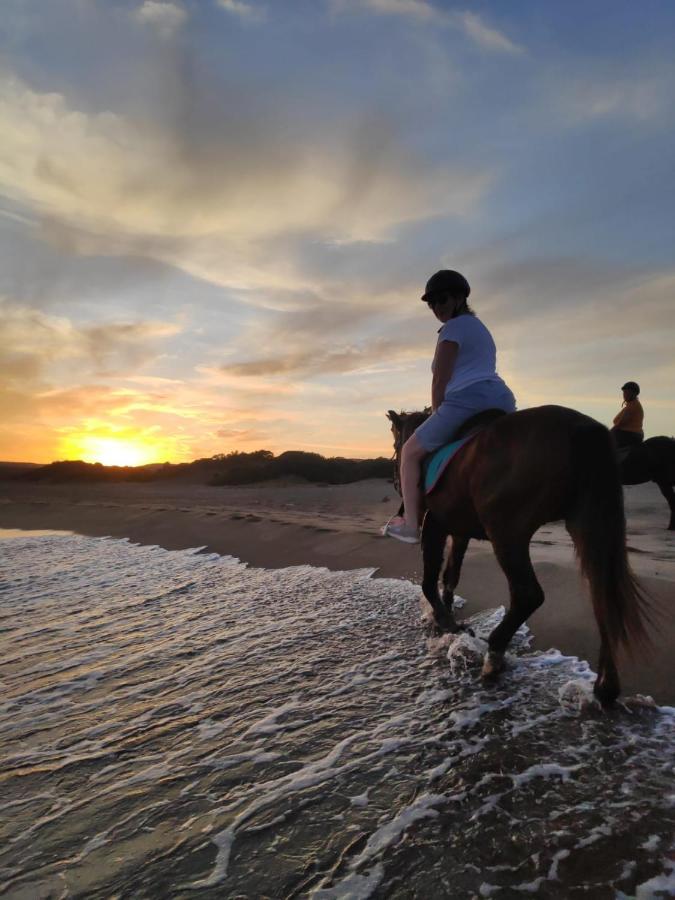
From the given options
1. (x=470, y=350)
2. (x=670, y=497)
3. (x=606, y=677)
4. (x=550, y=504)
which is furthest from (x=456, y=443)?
(x=670, y=497)

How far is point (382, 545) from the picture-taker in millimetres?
A: 8258

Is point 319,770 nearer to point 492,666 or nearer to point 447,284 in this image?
point 492,666

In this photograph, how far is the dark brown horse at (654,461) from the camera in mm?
10523

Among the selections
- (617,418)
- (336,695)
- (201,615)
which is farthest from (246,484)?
(336,695)

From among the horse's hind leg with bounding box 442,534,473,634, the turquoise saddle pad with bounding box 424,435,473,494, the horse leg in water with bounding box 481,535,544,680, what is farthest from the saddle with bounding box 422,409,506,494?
the horse's hind leg with bounding box 442,534,473,634

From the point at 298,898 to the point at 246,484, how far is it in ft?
89.1

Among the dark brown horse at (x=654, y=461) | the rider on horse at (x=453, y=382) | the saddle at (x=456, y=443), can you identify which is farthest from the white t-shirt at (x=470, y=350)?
the dark brown horse at (x=654, y=461)

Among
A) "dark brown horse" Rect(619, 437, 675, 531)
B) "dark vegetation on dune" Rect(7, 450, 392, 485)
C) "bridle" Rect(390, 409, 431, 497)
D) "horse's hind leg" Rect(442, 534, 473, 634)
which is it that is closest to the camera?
"horse's hind leg" Rect(442, 534, 473, 634)

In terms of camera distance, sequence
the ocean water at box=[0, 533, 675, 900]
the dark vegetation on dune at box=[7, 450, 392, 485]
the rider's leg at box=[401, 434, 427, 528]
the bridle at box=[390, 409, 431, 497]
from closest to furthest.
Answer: the ocean water at box=[0, 533, 675, 900] < the rider's leg at box=[401, 434, 427, 528] < the bridle at box=[390, 409, 431, 497] < the dark vegetation on dune at box=[7, 450, 392, 485]

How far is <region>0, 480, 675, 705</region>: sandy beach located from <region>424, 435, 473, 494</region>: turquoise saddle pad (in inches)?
63.0

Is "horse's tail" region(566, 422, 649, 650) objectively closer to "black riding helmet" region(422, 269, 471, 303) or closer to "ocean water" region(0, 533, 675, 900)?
"ocean water" region(0, 533, 675, 900)

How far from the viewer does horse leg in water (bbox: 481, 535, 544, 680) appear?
3.39 meters

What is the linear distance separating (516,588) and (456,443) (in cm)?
120

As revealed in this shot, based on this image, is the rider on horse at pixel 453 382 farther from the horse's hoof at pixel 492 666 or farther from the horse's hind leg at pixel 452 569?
the horse's hoof at pixel 492 666
